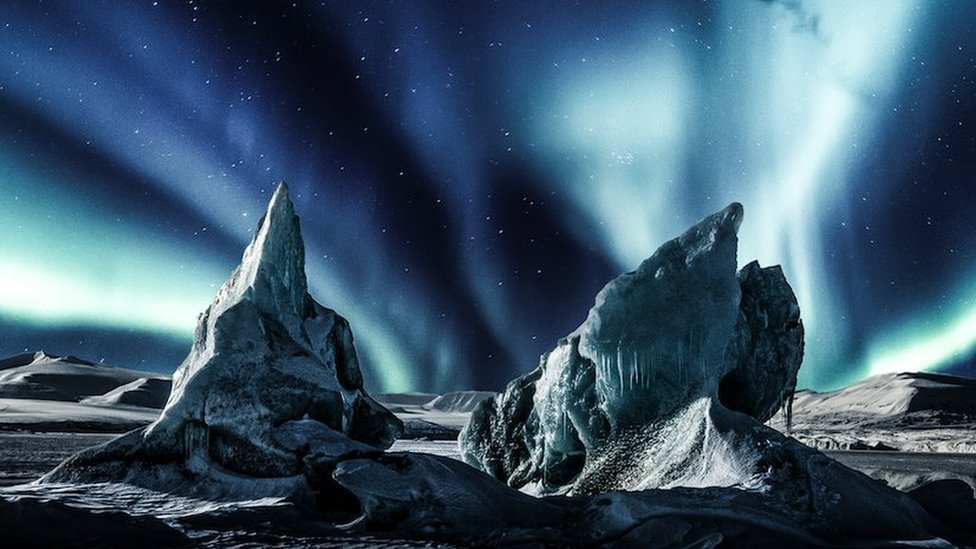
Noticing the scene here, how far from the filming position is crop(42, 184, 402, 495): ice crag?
1205cm

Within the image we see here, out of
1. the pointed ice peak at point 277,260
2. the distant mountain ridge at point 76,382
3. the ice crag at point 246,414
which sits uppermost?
the distant mountain ridge at point 76,382

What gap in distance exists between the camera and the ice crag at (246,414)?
12.0 metres

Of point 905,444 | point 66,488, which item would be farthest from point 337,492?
point 905,444

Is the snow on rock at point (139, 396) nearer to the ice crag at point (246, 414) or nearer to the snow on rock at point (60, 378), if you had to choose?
the snow on rock at point (60, 378)

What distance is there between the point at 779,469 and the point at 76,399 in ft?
379

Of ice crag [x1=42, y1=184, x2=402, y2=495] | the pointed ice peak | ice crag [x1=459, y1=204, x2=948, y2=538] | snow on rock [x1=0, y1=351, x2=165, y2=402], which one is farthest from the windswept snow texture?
snow on rock [x1=0, y1=351, x2=165, y2=402]

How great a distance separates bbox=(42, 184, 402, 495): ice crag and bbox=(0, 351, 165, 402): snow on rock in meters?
105

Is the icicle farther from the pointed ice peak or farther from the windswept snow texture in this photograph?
the windswept snow texture

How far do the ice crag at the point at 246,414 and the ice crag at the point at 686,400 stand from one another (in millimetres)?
4532

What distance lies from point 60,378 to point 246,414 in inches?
4780

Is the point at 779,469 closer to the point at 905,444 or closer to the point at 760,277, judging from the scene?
the point at 760,277

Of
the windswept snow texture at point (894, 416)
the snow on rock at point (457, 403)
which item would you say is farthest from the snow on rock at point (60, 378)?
the windswept snow texture at point (894, 416)

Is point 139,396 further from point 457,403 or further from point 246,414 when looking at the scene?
point 457,403

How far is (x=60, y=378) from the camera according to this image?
113312 mm
